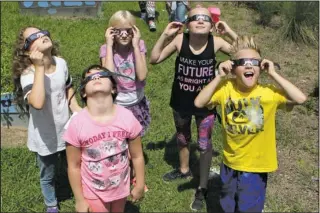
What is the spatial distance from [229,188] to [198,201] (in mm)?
878

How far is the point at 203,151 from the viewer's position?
169 inches

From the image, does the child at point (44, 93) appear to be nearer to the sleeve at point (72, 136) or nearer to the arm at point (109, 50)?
the arm at point (109, 50)

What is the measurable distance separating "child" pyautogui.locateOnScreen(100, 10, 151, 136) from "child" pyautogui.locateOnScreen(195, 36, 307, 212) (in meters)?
0.91

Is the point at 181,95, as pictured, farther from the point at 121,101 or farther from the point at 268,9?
the point at 268,9

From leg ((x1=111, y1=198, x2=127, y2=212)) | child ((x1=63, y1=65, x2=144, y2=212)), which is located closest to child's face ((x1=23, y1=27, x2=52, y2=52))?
child ((x1=63, y1=65, x2=144, y2=212))

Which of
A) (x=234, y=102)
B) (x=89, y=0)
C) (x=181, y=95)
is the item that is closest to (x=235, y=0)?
(x=89, y=0)

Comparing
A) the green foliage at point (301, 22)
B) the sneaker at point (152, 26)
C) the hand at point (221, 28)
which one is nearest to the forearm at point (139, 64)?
the hand at point (221, 28)

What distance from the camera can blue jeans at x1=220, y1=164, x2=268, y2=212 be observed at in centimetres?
352

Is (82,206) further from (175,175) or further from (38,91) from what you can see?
(175,175)

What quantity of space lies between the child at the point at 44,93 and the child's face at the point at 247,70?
1.55 m

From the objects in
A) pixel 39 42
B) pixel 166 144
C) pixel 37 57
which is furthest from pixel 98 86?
pixel 166 144

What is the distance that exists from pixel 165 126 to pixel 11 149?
6.85 feet

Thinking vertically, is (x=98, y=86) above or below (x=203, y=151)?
above

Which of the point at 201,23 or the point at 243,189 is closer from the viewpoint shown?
the point at 243,189
